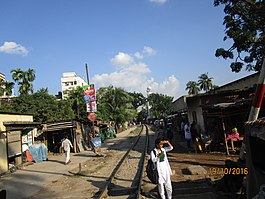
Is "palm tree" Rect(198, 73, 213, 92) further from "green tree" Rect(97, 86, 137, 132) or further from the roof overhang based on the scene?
the roof overhang

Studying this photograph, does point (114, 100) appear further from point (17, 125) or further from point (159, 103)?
point (159, 103)

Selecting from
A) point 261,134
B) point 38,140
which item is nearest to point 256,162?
point 261,134

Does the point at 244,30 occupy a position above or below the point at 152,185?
above

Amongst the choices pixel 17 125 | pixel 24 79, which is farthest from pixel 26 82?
pixel 17 125

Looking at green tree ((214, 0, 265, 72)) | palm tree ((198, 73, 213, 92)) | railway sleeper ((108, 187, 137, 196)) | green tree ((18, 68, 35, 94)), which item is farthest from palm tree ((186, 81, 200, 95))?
Answer: railway sleeper ((108, 187, 137, 196))

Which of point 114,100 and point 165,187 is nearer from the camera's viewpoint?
point 165,187

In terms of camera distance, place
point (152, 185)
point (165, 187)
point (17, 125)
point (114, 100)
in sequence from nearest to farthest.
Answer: point (165, 187)
point (152, 185)
point (17, 125)
point (114, 100)

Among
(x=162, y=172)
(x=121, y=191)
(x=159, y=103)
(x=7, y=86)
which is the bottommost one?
(x=121, y=191)

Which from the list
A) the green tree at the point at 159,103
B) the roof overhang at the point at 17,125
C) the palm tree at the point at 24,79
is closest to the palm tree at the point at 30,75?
the palm tree at the point at 24,79

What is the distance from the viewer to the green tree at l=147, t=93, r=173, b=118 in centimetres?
8762

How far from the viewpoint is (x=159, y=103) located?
9006cm

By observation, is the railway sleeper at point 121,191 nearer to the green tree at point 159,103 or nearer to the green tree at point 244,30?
the green tree at point 244,30

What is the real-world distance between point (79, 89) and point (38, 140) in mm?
15960

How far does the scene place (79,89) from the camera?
3869 cm
